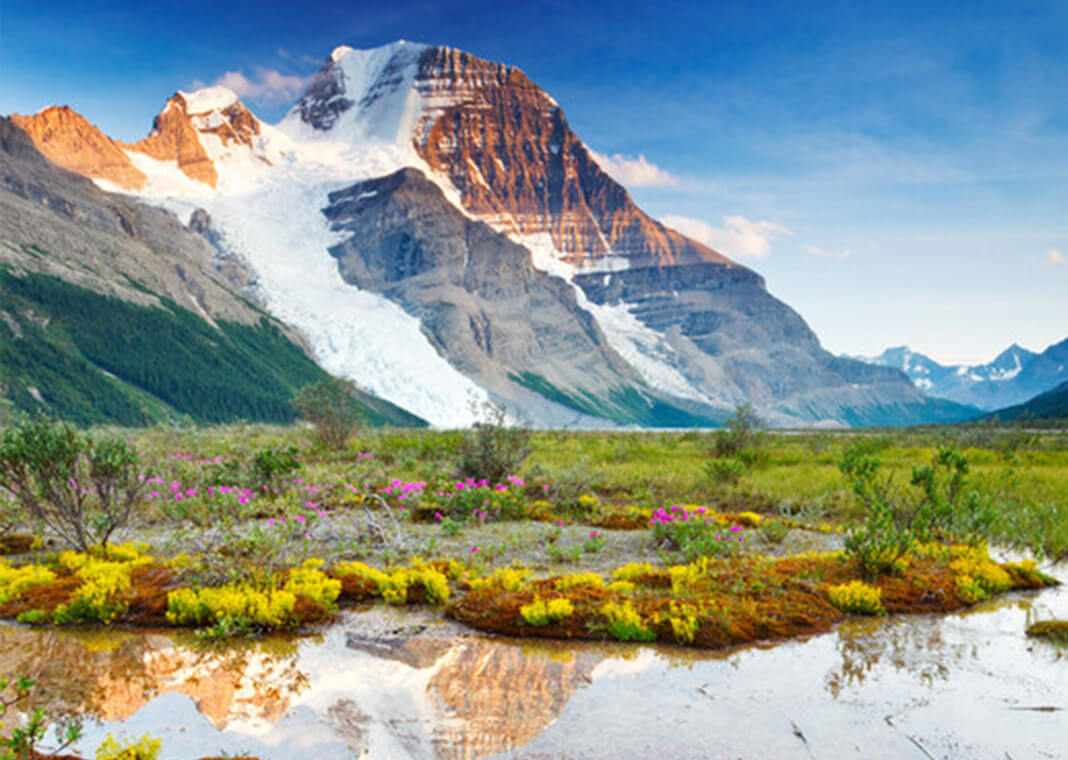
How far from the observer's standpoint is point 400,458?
1041 inches

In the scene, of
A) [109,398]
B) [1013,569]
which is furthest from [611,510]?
[109,398]

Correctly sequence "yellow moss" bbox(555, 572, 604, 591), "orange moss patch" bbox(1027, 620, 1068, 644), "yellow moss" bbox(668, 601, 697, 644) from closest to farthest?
"yellow moss" bbox(668, 601, 697, 644)
"orange moss patch" bbox(1027, 620, 1068, 644)
"yellow moss" bbox(555, 572, 604, 591)

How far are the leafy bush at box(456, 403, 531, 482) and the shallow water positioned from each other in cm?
1196

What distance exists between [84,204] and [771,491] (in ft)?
652

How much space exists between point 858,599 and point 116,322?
15023 centimetres

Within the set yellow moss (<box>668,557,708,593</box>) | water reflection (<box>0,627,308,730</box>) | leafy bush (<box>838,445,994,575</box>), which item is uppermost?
leafy bush (<box>838,445,994,575</box>)

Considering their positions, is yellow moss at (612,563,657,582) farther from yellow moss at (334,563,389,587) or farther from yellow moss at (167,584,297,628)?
yellow moss at (167,584,297,628)

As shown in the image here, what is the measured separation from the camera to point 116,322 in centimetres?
13338

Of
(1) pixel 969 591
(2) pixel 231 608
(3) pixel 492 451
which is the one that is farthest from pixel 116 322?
(1) pixel 969 591

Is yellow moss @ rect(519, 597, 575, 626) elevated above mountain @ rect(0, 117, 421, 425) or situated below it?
below

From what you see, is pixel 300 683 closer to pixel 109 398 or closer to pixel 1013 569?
pixel 1013 569

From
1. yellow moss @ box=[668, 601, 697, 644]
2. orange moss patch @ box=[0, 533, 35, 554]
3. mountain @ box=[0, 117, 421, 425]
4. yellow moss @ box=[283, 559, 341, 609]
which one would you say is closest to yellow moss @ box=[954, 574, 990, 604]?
yellow moss @ box=[668, 601, 697, 644]

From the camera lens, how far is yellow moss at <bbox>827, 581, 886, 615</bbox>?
9930mm

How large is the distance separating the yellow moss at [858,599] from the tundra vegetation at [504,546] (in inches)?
1.1
